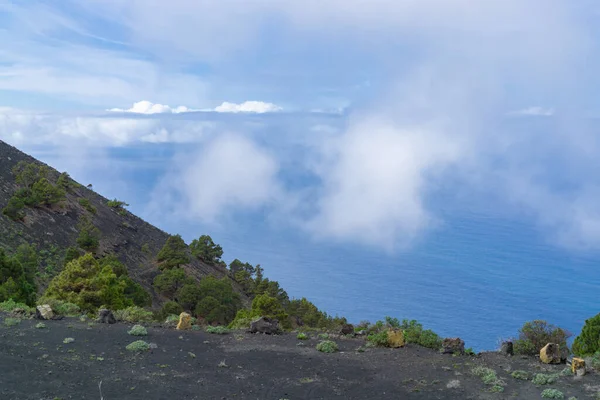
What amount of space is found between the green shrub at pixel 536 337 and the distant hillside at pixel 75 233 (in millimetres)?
28224

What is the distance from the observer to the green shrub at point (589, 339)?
64.4 feet

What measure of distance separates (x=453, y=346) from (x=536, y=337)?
371 cm

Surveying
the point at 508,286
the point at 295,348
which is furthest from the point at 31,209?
the point at 508,286

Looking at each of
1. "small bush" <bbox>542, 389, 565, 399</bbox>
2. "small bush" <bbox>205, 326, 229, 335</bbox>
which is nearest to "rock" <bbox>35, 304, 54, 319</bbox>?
"small bush" <bbox>205, 326, 229, 335</bbox>

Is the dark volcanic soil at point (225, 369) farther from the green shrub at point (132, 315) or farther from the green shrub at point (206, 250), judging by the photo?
the green shrub at point (206, 250)

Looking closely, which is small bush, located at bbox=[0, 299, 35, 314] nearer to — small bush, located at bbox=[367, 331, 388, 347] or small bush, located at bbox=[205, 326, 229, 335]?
small bush, located at bbox=[205, 326, 229, 335]

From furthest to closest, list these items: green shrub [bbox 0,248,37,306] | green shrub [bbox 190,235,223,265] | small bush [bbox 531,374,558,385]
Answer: green shrub [bbox 190,235,223,265] < green shrub [bbox 0,248,37,306] < small bush [bbox 531,374,558,385]

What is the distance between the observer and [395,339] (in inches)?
693

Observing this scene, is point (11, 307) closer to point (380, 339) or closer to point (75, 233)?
point (380, 339)

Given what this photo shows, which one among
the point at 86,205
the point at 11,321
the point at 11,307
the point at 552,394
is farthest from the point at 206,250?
the point at 552,394

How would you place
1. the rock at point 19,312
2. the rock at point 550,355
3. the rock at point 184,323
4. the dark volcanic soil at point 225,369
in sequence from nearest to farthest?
the dark volcanic soil at point 225,369 < the rock at point 550,355 < the rock at point 19,312 < the rock at point 184,323

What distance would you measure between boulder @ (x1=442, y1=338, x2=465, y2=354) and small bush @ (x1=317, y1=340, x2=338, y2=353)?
3.62 meters

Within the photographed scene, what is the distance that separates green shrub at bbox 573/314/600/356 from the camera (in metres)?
19.6

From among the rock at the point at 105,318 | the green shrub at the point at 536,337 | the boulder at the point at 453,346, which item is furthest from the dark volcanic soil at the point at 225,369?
the green shrub at the point at 536,337
